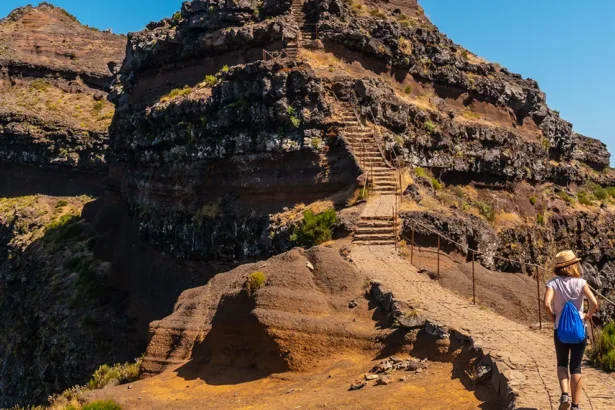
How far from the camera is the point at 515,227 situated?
3045 cm

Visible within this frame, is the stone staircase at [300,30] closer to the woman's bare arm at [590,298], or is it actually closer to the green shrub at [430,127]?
the green shrub at [430,127]

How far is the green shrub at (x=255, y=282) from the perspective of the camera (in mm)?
12992

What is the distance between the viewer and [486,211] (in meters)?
29.3

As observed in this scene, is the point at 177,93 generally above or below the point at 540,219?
above

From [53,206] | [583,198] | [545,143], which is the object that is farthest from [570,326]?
[53,206]

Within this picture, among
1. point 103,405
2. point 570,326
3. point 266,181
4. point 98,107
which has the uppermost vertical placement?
point 98,107

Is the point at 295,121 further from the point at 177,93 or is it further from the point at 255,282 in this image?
the point at 255,282

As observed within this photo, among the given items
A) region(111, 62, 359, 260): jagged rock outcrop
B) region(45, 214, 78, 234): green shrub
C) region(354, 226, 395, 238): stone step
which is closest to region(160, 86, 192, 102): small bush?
region(111, 62, 359, 260): jagged rock outcrop

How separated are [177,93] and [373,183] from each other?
1306 centimetres

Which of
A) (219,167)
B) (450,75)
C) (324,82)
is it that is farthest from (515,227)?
(219,167)

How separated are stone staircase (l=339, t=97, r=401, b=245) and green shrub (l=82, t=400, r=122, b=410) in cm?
854

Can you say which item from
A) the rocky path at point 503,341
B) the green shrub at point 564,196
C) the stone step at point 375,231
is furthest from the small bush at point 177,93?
the green shrub at point 564,196

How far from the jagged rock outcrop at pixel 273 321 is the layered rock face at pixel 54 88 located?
36804 millimetres

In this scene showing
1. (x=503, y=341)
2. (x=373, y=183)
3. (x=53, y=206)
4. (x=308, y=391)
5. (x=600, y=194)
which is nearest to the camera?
(x=503, y=341)
